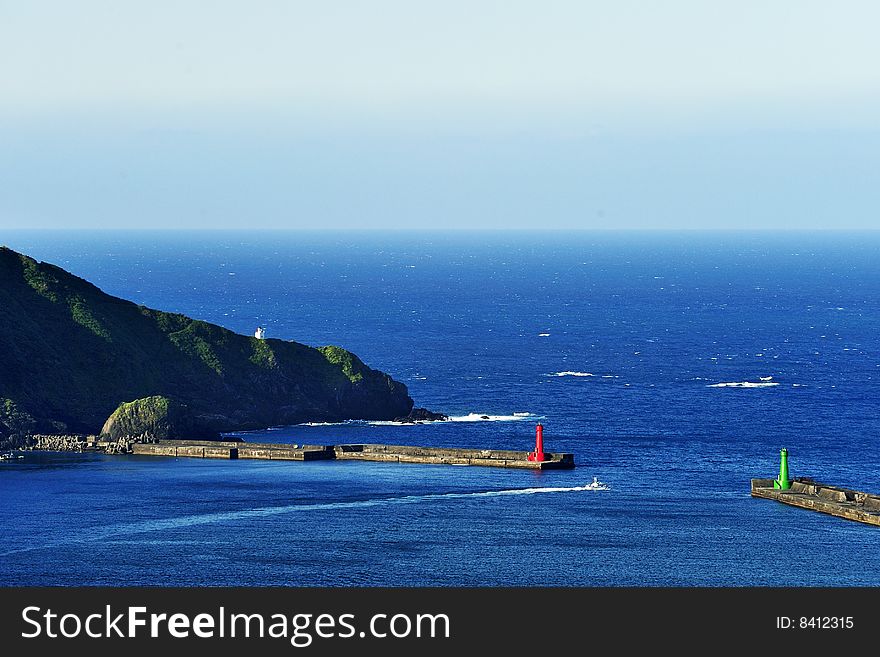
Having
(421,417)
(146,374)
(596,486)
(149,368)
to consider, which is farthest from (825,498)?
(149,368)

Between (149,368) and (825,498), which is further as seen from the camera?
(149,368)

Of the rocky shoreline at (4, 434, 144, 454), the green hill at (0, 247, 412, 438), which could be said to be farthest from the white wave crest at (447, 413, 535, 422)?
the rocky shoreline at (4, 434, 144, 454)

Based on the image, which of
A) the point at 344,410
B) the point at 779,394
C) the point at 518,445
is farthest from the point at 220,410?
the point at 779,394

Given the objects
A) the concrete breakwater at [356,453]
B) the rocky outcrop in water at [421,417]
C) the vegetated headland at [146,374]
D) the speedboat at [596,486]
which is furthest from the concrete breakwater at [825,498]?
the vegetated headland at [146,374]

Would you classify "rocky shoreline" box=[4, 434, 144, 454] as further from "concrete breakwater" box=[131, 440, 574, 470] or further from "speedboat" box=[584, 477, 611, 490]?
"speedboat" box=[584, 477, 611, 490]

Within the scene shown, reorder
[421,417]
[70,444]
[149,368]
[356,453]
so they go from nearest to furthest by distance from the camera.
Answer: [356,453] < [70,444] < [421,417] < [149,368]

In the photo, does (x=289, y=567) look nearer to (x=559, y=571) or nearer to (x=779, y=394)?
(x=559, y=571)

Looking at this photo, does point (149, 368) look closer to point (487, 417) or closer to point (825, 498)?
point (487, 417)
